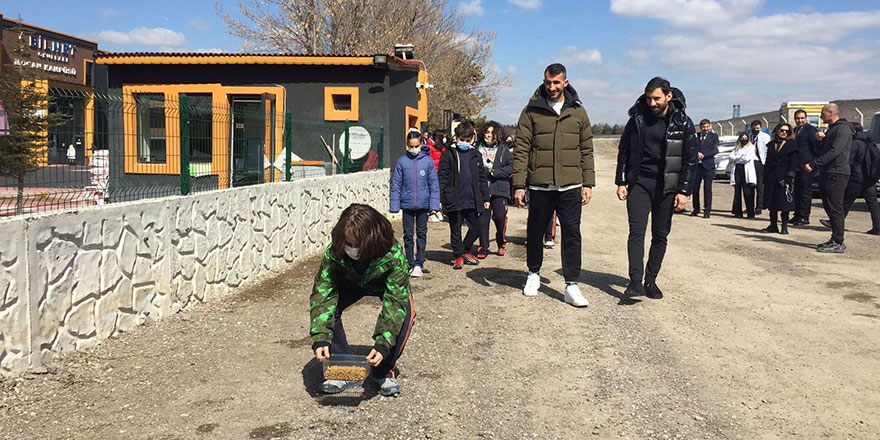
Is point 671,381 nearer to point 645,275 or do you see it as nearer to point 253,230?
point 645,275

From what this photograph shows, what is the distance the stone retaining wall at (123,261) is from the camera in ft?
13.6

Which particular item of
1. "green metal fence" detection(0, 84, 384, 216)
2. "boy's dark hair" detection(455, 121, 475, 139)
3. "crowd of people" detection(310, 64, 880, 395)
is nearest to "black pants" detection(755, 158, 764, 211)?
"crowd of people" detection(310, 64, 880, 395)

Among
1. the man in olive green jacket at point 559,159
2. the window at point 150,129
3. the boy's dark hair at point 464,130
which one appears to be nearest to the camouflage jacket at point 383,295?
the man in olive green jacket at point 559,159

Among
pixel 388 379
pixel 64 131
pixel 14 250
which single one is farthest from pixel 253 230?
pixel 388 379

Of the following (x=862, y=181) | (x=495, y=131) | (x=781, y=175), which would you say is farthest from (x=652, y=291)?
(x=862, y=181)

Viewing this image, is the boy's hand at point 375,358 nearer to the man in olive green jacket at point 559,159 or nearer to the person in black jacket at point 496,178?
the man in olive green jacket at point 559,159

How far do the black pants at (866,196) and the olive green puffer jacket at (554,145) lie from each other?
6945mm

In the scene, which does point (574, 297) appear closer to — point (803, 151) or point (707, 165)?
point (803, 151)

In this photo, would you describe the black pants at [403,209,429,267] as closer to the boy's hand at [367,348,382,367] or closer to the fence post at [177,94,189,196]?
the fence post at [177,94,189,196]

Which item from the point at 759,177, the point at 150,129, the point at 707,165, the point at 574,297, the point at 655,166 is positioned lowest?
the point at 574,297

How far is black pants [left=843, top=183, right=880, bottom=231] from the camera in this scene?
11.3 metres

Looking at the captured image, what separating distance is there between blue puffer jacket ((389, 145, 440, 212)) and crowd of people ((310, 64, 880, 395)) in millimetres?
12

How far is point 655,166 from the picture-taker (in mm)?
6320

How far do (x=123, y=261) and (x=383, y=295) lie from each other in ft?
7.89
